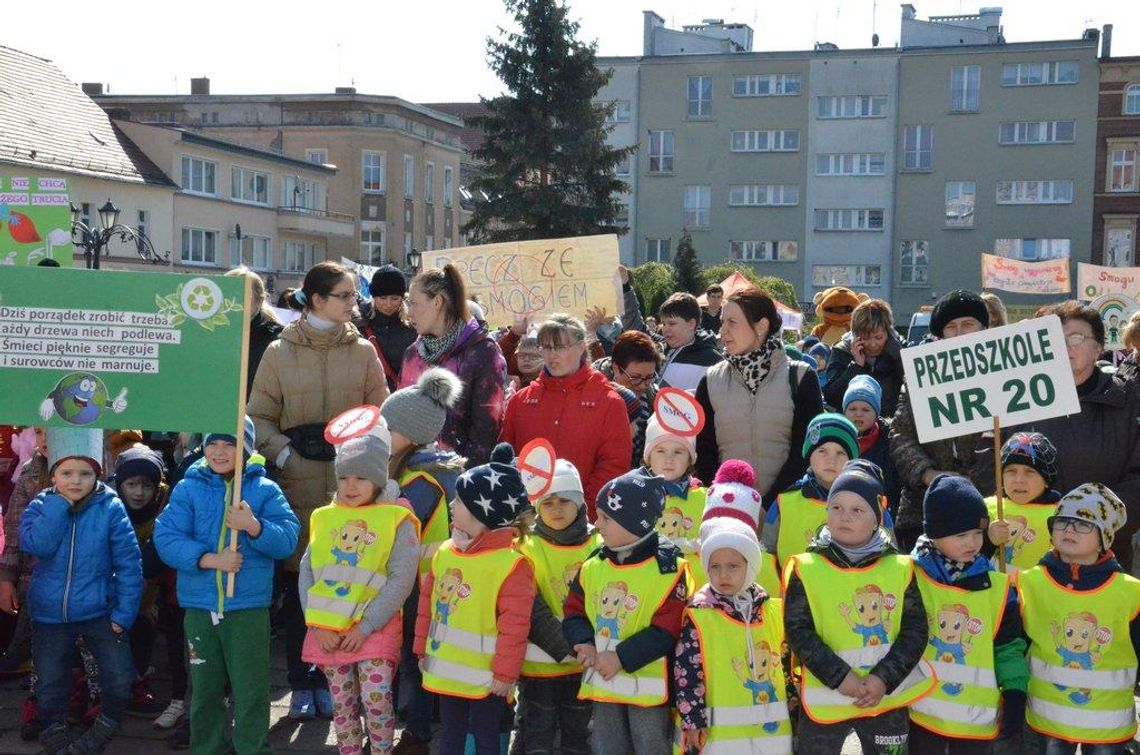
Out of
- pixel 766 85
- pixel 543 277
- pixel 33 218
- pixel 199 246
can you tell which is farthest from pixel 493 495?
pixel 766 85

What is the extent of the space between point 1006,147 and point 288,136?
1350 inches

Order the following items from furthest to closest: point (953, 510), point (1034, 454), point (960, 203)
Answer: point (960, 203)
point (1034, 454)
point (953, 510)

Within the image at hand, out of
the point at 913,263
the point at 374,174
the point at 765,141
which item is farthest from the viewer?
the point at 374,174

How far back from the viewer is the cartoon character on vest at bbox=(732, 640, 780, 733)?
4344 mm

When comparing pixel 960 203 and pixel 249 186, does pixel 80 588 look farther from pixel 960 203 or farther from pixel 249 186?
pixel 960 203

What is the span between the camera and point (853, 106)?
53531mm

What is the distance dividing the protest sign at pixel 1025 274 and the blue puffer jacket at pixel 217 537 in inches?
872

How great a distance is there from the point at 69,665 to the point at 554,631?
2394 mm

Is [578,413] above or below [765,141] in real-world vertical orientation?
below

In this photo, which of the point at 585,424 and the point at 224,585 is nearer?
the point at 224,585

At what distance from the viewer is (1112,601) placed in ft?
14.9

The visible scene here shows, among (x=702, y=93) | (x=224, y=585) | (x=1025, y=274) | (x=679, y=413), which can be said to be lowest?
(x=224, y=585)

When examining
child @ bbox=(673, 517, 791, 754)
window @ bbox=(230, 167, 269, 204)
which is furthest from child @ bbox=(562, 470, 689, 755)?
window @ bbox=(230, 167, 269, 204)

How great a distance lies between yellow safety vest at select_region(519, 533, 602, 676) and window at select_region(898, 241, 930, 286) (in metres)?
50.6
